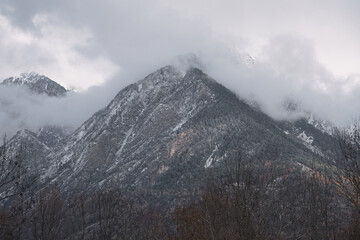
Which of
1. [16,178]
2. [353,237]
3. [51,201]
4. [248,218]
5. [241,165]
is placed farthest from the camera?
[51,201]

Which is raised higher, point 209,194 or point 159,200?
point 159,200

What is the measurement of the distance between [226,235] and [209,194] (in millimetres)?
2526

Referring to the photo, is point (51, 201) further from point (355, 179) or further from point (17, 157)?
point (355, 179)

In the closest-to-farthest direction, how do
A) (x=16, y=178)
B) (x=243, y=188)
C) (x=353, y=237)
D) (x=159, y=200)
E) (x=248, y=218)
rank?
(x=16, y=178), (x=248, y=218), (x=243, y=188), (x=353, y=237), (x=159, y=200)

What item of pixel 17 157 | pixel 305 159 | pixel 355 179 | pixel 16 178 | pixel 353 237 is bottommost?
pixel 353 237

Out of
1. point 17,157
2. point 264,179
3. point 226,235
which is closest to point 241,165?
point 264,179

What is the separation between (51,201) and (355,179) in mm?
22791

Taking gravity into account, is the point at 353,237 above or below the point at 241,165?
below

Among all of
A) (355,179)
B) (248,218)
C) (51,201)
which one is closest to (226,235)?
(248,218)

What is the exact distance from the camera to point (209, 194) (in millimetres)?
18219

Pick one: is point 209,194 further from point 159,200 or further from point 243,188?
point 159,200

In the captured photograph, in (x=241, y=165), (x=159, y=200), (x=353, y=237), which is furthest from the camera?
(x=159, y=200)

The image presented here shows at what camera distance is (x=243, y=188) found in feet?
53.5

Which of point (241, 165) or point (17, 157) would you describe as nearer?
point (17, 157)
